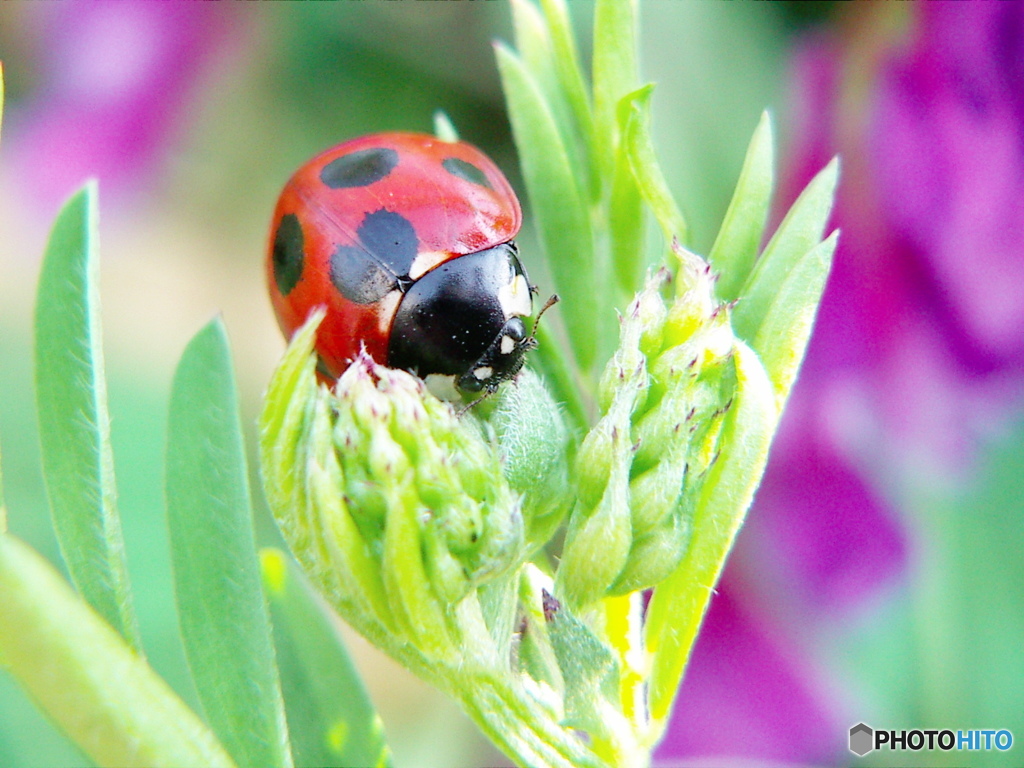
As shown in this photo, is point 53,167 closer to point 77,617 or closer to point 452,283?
point 452,283

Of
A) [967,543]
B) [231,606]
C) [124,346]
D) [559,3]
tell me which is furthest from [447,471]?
[124,346]

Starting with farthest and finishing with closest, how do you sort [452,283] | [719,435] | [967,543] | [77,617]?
[967,543], [452,283], [719,435], [77,617]

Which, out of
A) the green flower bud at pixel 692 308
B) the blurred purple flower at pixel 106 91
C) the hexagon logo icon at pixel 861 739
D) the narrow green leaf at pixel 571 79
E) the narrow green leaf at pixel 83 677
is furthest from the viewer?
the blurred purple flower at pixel 106 91

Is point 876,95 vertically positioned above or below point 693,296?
below

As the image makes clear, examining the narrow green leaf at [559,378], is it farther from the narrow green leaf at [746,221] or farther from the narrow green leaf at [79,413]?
the narrow green leaf at [79,413]

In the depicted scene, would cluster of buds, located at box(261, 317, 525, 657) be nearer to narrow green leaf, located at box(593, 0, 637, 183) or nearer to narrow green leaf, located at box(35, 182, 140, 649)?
narrow green leaf, located at box(35, 182, 140, 649)

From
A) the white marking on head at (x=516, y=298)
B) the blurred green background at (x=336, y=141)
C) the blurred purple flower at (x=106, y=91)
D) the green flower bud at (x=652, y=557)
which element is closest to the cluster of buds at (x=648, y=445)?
the green flower bud at (x=652, y=557)

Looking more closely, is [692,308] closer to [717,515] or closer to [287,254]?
[717,515]
